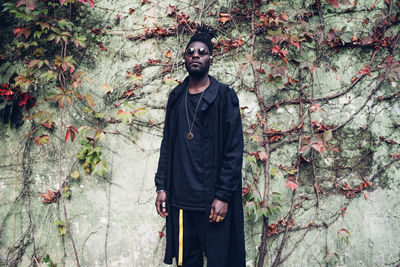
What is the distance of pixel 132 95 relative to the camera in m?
2.67

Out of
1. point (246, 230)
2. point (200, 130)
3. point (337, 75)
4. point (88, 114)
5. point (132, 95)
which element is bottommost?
point (246, 230)

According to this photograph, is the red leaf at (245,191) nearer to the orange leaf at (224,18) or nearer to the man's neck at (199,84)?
the man's neck at (199,84)

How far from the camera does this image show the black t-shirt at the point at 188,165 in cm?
177

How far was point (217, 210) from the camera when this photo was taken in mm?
1713

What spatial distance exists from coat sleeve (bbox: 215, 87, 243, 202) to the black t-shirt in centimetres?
13

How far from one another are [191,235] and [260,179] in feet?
3.03

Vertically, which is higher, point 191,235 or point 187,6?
point 187,6

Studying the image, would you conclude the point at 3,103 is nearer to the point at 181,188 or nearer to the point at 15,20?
the point at 15,20

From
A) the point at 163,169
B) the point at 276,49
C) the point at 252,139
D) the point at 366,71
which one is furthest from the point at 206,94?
the point at 366,71

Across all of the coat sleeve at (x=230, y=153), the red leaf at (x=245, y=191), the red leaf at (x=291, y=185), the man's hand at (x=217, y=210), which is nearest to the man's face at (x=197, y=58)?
the coat sleeve at (x=230, y=153)

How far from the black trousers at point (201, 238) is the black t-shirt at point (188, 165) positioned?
0.29ft

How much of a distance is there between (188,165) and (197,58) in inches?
25.9

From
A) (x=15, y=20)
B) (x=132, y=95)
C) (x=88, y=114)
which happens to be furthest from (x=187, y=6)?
(x=15, y=20)

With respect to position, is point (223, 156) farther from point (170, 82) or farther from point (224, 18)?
point (224, 18)
